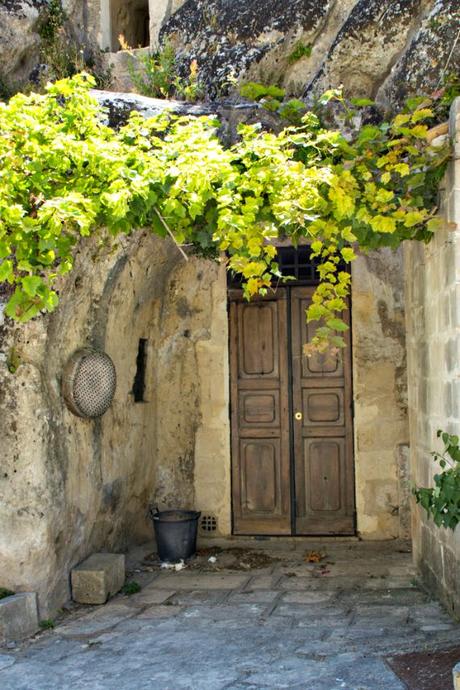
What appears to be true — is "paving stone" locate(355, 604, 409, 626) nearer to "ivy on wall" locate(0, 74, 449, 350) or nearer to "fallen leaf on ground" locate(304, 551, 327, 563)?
"fallen leaf on ground" locate(304, 551, 327, 563)

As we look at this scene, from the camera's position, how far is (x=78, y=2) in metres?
9.24

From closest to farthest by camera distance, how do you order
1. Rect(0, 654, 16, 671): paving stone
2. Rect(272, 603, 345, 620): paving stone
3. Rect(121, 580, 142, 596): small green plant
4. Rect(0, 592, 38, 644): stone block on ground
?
Rect(0, 654, 16, 671): paving stone → Rect(0, 592, 38, 644): stone block on ground → Rect(272, 603, 345, 620): paving stone → Rect(121, 580, 142, 596): small green plant

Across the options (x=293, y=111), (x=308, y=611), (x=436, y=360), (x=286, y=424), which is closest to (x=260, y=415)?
(x=286, y=424)

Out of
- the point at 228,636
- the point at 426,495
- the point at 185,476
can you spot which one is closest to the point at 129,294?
the point at 185,476

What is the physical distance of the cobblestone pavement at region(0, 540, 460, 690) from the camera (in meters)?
4.56

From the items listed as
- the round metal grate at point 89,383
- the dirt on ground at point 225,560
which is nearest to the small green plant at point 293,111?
the round metal grate at point 89,383

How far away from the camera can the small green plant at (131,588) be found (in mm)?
6340

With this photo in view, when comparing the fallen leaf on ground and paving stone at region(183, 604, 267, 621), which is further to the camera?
the fallen leaf on ground

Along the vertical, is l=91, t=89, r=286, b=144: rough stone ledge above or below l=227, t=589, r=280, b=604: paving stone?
above

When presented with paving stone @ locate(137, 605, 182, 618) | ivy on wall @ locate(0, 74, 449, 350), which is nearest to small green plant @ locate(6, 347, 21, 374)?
ivy on wall @ locate(0, 74, 449, 350)

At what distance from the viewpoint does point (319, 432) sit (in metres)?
8.08

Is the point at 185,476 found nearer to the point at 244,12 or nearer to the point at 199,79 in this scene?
the point at 199,79

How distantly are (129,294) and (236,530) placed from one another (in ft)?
8.67

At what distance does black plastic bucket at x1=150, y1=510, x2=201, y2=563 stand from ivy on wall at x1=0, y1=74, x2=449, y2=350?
10.0ft
